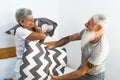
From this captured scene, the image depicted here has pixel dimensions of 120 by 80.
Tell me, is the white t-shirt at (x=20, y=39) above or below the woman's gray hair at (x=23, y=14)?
below

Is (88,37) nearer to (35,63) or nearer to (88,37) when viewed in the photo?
(88,37)

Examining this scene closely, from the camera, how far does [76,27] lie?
296 cm

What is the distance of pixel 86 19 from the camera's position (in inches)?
110

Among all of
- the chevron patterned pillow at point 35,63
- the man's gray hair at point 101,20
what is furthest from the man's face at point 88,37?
the chevron patterned pillow at point 35,63

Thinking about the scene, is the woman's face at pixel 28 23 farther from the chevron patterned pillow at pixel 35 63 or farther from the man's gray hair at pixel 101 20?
the man's gray hair at pixel 101 20

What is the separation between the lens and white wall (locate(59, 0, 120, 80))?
249 centimetres

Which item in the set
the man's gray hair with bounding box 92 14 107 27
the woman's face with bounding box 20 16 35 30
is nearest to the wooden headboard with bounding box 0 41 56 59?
the woman's face with bounding box 20 16 35 30

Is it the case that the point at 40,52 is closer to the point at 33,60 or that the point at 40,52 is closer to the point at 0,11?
the point at 33,60

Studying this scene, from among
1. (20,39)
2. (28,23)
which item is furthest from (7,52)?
(28,23)

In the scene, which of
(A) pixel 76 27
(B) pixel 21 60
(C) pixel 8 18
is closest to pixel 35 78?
(B) pixel 21 60

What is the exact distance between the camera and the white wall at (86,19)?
249cm

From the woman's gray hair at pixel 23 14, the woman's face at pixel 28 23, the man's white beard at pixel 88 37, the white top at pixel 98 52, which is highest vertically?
the woman's gray hair at pixel 23 14

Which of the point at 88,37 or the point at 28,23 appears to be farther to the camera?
the point at 28,23

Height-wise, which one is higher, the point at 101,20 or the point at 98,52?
the point at 101,20
